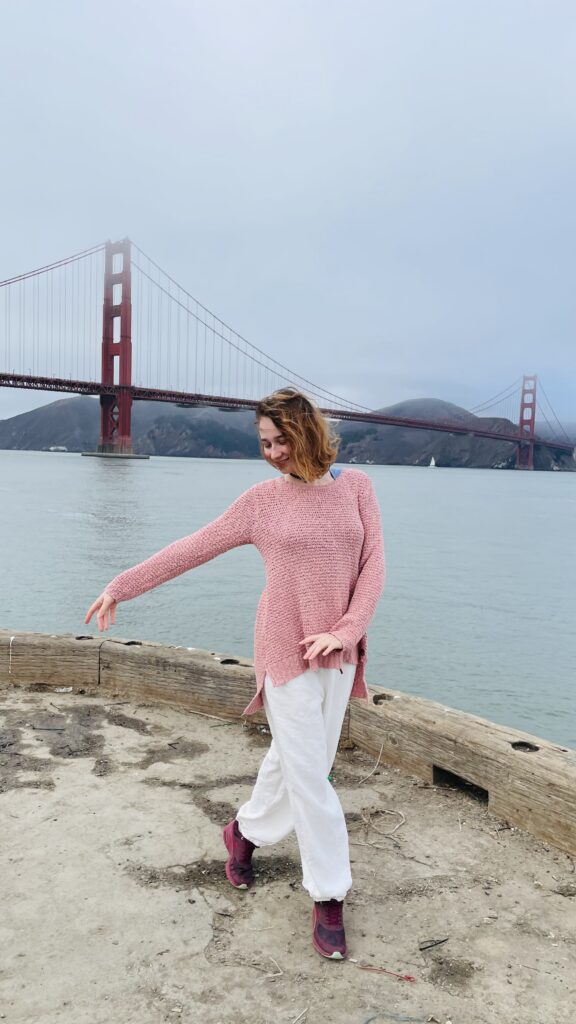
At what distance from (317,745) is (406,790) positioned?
970 millimetres

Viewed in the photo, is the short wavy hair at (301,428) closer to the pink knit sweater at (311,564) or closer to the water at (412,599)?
the pink knit sweater at (311,564)

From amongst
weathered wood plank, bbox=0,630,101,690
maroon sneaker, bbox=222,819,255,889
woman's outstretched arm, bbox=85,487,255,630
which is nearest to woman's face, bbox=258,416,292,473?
woman's outstretched arm, bbox=85,487,255,630

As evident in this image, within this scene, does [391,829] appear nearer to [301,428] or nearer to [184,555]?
[184,555]

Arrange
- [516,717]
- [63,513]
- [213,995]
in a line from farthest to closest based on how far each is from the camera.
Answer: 1. [63,513]
2. [516,717]
3. [213,995]

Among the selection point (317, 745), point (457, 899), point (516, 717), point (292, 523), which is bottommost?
point (516, 717)

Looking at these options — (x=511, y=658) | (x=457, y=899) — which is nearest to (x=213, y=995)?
(x=457, y=899)

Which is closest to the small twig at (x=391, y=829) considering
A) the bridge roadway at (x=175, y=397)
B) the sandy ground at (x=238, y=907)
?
the sandy ground at (x=238, y=907)

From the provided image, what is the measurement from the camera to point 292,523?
1.78m

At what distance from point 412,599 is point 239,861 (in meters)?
9.98

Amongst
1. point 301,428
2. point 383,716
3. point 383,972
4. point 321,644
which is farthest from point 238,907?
point 301,428

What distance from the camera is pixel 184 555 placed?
1939 mm

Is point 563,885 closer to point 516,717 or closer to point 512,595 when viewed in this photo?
point 516,717

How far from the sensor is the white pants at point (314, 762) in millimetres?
1743

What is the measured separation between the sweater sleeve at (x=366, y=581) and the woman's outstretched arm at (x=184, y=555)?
0.26 meters
